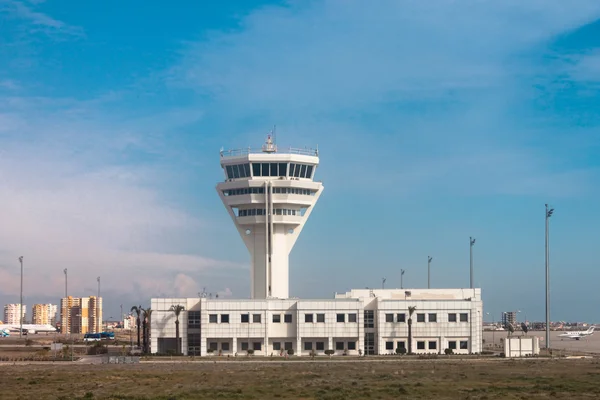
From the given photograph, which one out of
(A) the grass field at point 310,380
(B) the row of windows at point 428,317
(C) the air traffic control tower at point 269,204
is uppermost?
(C) the air traffic control tower at point 269,204

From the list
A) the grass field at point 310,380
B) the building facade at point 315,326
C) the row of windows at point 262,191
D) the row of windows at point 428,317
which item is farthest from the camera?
the row of windows at point 262,191

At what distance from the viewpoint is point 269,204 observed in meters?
138

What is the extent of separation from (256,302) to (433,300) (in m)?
26.3

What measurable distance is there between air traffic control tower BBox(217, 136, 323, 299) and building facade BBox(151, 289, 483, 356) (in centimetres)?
1087

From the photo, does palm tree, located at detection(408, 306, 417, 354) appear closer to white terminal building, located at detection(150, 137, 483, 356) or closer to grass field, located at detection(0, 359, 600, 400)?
white terminal building, located at detection(150, 137, 483, 356)

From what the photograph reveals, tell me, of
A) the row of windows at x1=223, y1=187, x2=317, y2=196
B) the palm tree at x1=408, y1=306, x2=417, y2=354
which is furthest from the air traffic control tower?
the palm tree at x1=408, y1=306, x2=417, y2=354

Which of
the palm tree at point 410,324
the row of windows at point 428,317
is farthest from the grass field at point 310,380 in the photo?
the row of windows at point 428,317

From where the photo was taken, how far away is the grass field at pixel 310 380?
69.1 metres

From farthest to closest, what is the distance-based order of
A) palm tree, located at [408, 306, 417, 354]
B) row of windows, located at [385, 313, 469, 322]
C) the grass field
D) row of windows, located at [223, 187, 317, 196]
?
1. row of windows, located at [223, 187, 317, 196]
2. row of windows, located at [385, 313, 469, 322]
3. palm tree, located at [408, 306, 417, 354]
4. the grass field

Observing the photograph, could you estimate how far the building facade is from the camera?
129 m

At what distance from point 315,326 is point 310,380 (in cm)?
4717

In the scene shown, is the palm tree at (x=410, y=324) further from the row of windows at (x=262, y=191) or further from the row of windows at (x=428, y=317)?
the row of windows at (x=262, y=191)

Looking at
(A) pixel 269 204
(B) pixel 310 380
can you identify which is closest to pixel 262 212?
(A) pixel 269 204

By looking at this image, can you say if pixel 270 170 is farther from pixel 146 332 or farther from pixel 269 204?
pixel 146 332
